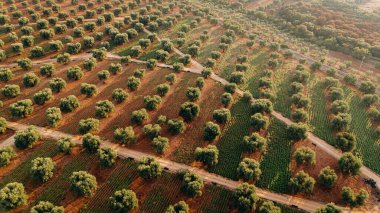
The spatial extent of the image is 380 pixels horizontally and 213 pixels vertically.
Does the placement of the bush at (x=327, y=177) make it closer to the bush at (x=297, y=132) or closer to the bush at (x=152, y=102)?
the bush at (x=297, y=132)

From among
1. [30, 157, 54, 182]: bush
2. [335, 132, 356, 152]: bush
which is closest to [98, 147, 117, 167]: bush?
[30, 157, 54, 182]: bush

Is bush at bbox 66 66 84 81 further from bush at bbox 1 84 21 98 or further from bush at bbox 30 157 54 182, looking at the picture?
bush at bbox 30 157 54 182

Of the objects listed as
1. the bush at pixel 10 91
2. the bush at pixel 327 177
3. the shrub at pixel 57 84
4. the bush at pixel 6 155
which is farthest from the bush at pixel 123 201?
the bush at pixel 10 91

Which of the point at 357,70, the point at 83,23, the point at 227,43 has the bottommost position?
the point at 357,70

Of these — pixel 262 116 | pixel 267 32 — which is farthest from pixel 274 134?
pixel 267 32

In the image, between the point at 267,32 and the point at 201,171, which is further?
the point at 267,32

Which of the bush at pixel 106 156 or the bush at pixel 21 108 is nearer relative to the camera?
the bush at pixel 106 156

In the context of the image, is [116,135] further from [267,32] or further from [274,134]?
[267,32]
